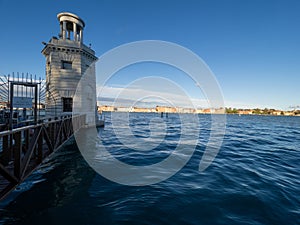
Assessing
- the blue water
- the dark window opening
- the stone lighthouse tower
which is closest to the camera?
the blue water

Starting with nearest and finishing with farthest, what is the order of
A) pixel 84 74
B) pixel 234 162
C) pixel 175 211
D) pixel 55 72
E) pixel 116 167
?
pixel 175 211 → pixel 116 167 → pixel 234 162 → pixel 55 72 → pixel 84 74

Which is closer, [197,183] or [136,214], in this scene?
[136,214]

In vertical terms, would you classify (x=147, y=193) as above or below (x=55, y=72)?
below

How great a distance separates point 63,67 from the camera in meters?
18.4

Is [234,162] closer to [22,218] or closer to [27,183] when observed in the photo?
[22,218]

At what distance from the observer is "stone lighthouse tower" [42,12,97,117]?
58.4 feet

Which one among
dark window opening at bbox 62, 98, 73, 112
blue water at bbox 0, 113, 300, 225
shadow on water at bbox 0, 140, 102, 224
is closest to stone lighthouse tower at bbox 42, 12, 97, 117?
dark window opening at bbox 62, 98, 73, 112

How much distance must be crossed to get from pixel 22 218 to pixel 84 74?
18.1 meters

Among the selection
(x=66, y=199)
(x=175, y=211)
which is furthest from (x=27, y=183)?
(x=175, y=211)

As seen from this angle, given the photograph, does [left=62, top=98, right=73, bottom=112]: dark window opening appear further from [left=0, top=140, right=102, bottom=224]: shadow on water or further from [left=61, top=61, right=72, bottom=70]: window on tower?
[left=0, top=140, right=102, bottom=224]: shadow on water

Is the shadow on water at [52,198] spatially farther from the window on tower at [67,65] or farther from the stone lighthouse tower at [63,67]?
the window on tower at [67,65]

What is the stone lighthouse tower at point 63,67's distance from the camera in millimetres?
17797

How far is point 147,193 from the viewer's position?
5.06 meters

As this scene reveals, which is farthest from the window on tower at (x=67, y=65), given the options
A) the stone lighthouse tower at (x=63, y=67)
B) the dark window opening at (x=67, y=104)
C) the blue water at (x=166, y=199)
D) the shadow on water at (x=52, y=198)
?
the blue water at (x=166, y=199)
